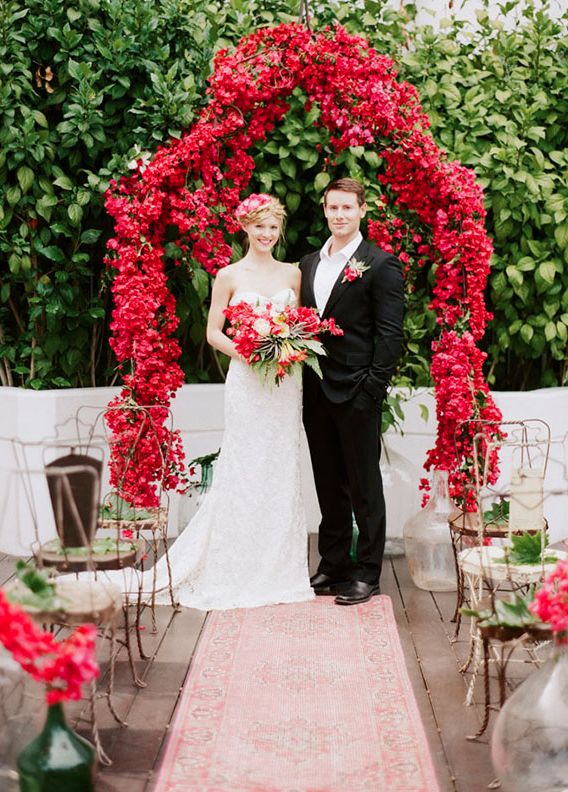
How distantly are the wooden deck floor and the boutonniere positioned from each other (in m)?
1.60

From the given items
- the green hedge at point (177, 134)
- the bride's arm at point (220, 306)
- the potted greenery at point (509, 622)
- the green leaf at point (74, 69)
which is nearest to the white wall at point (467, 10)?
the green hedge at point (177, 134)

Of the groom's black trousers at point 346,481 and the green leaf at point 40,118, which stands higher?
the green leaf at point 40,118

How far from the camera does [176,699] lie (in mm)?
3824

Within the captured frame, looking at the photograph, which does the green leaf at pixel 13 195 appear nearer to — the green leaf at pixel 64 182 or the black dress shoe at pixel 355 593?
the green leaf at pixel 64 182

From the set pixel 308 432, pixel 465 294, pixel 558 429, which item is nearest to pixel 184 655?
pixel 308 432

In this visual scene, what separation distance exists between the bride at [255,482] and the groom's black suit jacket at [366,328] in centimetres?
23

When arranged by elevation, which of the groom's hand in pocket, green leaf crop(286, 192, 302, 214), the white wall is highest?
the white wall

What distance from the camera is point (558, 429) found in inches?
248

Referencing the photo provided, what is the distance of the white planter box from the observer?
5.94 meters

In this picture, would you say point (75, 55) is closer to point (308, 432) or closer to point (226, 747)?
point (308, 432)

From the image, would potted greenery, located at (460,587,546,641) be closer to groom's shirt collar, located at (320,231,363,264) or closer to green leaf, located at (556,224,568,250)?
groom's shirt collar, located at (320,231,363,264)

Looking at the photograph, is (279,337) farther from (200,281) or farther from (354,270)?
(200,281)

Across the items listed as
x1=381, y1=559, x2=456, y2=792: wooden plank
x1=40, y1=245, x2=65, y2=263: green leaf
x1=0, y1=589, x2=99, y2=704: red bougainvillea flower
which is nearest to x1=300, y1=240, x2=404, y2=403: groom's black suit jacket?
x1=381, y1=559, x2=456, y2=792: wooden plank

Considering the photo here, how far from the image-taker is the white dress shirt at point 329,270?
5.05 m
